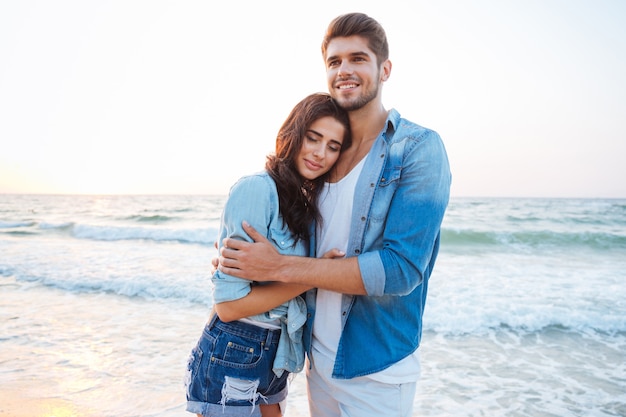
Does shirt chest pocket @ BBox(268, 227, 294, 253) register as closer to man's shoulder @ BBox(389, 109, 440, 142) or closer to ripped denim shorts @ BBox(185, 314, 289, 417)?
ripped denim shorts @ BBox(185, 314, 289, 417)

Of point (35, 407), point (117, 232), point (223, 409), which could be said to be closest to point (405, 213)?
point (223, 409)

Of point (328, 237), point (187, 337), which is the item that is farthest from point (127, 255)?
point (328, 237)

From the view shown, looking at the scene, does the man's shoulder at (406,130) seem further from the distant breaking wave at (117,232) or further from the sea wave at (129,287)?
the distant breaking wave at (117,232)

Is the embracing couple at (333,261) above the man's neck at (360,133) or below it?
below

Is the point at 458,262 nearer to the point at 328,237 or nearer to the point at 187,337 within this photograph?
the point at 187,337

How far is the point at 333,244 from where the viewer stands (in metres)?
2.26

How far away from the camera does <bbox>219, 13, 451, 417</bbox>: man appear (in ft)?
6.33

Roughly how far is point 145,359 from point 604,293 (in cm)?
849

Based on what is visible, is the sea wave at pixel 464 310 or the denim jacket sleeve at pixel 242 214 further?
the sea wave at pixel 464 310

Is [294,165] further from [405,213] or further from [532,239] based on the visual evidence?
[532,239]

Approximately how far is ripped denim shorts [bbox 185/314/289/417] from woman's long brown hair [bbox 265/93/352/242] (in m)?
0.56

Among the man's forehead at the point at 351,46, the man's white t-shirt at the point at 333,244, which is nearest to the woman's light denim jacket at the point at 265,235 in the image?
the man's white t-shirt at the point at 333,244

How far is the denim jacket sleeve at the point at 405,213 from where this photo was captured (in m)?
1.90

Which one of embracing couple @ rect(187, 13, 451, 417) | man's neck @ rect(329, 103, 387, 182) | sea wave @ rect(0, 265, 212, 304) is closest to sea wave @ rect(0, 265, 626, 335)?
sea wave @ rect(0, 265, 212, 304)
